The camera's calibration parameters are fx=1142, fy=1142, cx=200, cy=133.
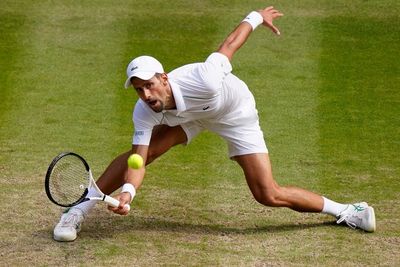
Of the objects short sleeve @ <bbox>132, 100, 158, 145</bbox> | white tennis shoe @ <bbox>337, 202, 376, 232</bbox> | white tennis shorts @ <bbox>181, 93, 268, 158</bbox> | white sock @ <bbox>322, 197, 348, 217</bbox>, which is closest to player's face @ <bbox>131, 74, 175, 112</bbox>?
short sleeve @ <bbox>132, 100, 158, 145</bbox>

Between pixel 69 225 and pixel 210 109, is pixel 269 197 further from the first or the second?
pixel 69 225

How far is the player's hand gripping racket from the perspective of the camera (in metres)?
9.95

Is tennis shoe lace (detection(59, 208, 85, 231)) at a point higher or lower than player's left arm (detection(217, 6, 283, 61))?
lower

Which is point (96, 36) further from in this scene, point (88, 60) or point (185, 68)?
point (185, 68)

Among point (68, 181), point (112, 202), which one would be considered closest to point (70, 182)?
point (68, 181)

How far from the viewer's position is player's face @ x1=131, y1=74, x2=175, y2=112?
10117 mm

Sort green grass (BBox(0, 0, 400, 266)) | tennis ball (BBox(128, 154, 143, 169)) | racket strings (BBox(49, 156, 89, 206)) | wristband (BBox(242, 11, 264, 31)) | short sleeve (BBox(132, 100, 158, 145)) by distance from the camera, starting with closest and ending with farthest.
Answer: racket strings (BBox(49, 156, 89, 206)) → tennis ball (BBox(128, 154, 143, 169)) → short sleeve (BBox(132, 100, 158, 145)) → green grass (BBox(0, 0, 400, 266)) → wristband (BBox(242, 11, 264, 31))

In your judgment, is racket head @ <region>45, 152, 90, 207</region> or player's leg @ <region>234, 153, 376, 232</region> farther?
player's leg @ <region>234, 153, 376, 232</region>

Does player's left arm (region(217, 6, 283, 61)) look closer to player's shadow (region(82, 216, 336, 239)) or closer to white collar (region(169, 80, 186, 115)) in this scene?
white collar (region(169, 80, 186, 115))

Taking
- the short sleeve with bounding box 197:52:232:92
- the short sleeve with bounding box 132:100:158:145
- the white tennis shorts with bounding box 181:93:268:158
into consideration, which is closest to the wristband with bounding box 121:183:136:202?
the short sleeve with bounding box 132:100:158:145

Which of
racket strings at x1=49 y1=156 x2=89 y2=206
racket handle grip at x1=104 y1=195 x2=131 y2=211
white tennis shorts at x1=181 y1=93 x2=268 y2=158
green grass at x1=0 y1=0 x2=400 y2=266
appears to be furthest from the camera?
white tennis shorts at x1=181 y1=93 x2=268 y2=158

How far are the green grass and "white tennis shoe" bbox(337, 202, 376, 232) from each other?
0.09 metres

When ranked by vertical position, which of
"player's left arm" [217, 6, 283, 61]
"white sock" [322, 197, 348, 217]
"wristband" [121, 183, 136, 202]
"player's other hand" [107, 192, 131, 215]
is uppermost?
"player's left arm" [217, 6, 283, 61]

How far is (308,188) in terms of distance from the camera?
475 inches
